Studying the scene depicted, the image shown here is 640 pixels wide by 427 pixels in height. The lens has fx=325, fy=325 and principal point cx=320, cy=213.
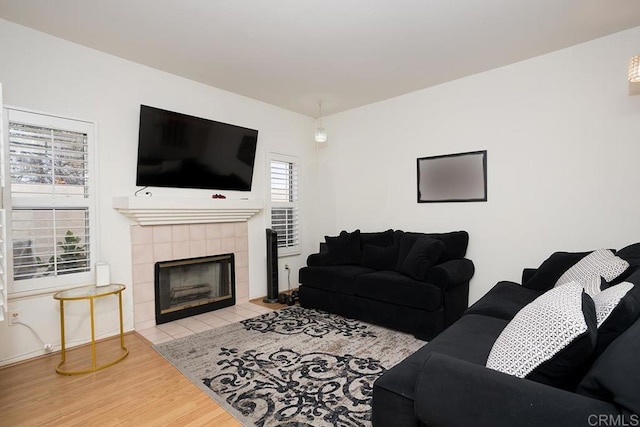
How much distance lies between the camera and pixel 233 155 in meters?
4.01

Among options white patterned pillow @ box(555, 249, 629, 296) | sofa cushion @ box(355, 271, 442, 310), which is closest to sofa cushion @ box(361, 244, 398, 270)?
sofa cushion @ box(355, 271, 442, 310)

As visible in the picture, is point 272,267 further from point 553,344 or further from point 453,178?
point 553,344

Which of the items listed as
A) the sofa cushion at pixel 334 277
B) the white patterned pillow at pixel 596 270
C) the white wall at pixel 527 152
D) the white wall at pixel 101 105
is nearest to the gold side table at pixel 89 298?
the white wall at pixel 101 105

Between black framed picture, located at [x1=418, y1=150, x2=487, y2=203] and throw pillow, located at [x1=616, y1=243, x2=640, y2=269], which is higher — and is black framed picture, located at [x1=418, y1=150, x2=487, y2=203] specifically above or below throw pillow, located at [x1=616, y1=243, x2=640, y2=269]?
above

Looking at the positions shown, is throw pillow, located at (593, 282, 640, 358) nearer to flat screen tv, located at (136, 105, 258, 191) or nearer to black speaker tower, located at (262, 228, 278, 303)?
black speaker tower, located at (262, 228, 278, 303)

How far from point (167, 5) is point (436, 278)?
3.14 m

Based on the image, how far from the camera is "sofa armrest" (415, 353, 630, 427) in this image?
38.0 inches

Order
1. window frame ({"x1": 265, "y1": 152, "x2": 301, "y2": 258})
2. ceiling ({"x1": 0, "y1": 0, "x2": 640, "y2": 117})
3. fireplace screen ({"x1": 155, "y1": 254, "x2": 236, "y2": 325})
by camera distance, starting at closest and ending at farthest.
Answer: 1. ceiling ({"x1": 0, "y1": 0, "x2": 640, "y2": 117})
2. fireplace screen ({"x1": 155, "y1": 254, "x2": 236, "y2": 325})
3. window frame ({"x1": 265, "y1": 152, "x2": 301, "y2": 258})

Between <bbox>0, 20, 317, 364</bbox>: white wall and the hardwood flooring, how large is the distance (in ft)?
1.14

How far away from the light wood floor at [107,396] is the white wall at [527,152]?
3.06 m

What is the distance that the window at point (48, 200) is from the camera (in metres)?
2.62

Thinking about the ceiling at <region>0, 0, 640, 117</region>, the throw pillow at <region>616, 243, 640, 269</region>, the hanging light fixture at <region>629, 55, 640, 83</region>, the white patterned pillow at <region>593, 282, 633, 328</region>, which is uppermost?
the ceiling at <region>0, 0, 640, 117</region>

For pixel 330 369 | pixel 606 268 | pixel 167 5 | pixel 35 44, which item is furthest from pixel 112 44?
pixel 606 268

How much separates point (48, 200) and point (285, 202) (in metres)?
2.73
